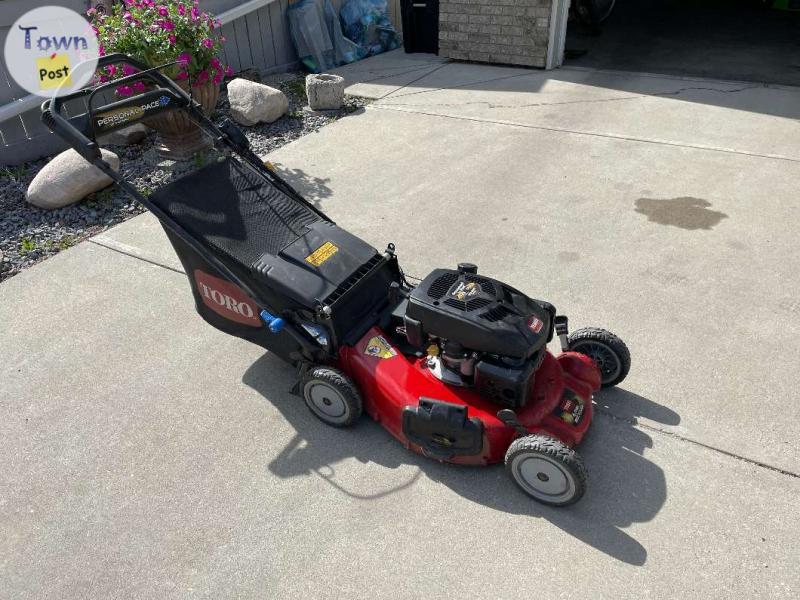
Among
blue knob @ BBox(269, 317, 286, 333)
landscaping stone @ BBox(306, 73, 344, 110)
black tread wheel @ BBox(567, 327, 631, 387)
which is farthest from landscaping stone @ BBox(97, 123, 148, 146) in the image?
black tread wheel @ BBox(567, 327, 631, 387)

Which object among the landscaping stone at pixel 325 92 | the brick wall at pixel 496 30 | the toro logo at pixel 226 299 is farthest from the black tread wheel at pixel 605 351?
the brick wall at pixel 496 30

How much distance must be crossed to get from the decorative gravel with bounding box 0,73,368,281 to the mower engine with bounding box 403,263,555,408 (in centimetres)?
392

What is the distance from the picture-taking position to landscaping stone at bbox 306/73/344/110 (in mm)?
8062

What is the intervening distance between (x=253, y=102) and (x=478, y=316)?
5.84 metres

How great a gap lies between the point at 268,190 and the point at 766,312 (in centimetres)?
345

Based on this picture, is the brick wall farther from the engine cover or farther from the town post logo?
the engine cover

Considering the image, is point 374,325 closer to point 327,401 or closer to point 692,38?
point 327,401

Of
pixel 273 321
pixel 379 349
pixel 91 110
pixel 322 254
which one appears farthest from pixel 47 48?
pixel 379 349

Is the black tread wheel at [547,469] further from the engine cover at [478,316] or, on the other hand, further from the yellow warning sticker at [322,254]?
the yellow warning sticker at [322,254]

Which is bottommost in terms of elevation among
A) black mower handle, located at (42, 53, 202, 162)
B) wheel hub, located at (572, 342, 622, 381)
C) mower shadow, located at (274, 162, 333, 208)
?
mower shadow, located at (274, 162, 333, 208)

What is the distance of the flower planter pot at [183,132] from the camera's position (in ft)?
21.0

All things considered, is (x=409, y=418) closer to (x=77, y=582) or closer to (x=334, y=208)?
(x=77, y=582)

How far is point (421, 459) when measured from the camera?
128 inches

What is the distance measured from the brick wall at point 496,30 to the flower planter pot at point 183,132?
5035 mm
